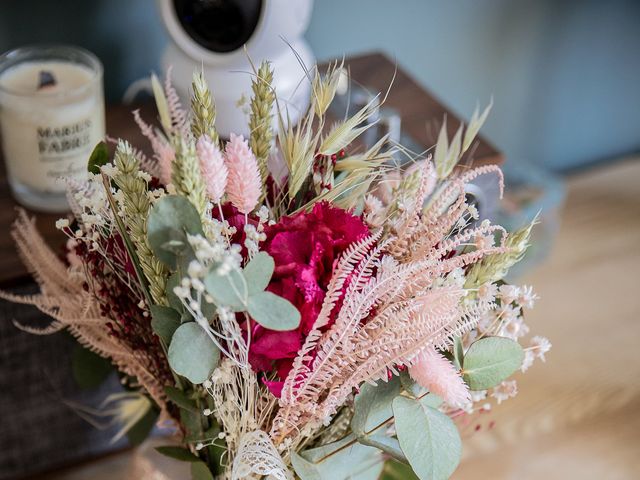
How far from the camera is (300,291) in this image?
0.46 meters

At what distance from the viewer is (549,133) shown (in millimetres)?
1480

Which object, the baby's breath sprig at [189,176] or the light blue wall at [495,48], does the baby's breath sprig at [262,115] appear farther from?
the light blue wall at [495,48]

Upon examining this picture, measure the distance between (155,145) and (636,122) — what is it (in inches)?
48.0

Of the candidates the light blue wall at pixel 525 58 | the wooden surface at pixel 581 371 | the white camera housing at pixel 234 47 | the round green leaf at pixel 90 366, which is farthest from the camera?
the light blue wall at pixel 525 58

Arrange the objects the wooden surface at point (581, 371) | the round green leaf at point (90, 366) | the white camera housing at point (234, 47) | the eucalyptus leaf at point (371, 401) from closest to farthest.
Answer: the eucalyptus leaf at point (371, 401), the round green leaf at point (90, 366), the white camera housing at point (234, 47), the wooden surface at point (581, 371)

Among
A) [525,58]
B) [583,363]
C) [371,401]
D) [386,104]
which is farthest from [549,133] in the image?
[371,401]

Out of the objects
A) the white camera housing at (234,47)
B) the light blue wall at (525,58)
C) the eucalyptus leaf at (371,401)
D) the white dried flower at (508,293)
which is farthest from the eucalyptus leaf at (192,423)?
the light blue wall at (525,58)

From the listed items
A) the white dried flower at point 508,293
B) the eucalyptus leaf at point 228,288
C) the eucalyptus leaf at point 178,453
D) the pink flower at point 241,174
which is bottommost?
the eucalyptus leaf at point 178,453

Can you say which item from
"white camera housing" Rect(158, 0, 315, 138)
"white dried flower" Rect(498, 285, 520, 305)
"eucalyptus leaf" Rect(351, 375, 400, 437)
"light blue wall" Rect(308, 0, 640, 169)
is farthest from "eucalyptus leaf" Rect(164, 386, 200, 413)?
"light blue wall" Rect(308, 0, 640, 169)

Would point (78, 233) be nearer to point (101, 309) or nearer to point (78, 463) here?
point (101, 309)

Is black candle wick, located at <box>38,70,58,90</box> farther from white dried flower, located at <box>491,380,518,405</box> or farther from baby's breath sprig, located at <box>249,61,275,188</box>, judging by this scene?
white dried flower, located at <box>491,380,518,405</box>

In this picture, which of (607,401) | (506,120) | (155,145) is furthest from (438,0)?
(155,145)

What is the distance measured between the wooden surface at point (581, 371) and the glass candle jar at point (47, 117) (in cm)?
29

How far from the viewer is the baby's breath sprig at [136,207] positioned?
46cm
